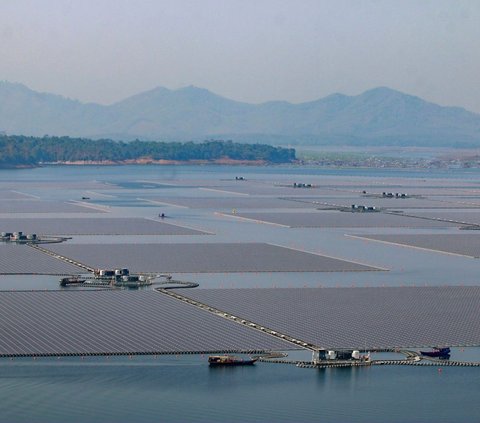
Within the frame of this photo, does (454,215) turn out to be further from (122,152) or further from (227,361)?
(122,152)

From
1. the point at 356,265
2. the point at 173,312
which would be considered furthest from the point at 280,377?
the point at 356,265

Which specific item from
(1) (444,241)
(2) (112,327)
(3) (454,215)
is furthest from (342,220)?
(2) (112,327)

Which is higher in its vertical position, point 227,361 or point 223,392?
point 227,361

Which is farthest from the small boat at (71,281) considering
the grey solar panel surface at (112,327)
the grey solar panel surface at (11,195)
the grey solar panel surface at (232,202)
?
the grey solar panel surface at (11,195)

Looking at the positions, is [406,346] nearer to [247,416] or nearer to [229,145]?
[247,416]

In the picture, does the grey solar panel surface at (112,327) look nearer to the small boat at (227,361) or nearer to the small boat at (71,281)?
the small boat at (227,361)

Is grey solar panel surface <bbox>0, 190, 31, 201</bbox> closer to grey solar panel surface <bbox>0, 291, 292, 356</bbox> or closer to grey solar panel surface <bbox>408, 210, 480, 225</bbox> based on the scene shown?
grey solar panel surface <bbox>408, 210, 480, 225</bbox>
